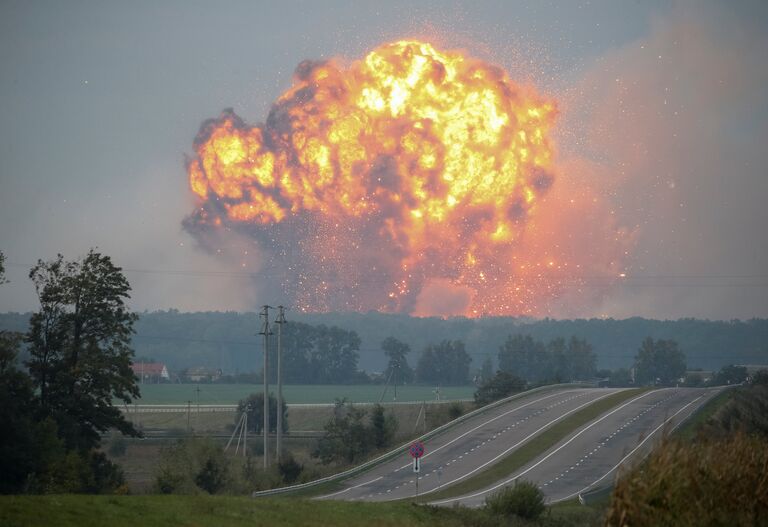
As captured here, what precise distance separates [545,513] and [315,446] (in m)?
67.4

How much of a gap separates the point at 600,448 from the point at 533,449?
6.03 m

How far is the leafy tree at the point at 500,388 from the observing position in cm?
13559

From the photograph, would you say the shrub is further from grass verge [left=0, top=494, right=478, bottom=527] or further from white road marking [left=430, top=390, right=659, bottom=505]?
grass verge [left=0, top=494, right=478, bottom=527]

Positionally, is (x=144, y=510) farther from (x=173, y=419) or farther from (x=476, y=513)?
(x=173, y=419)

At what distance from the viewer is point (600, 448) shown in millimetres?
89250

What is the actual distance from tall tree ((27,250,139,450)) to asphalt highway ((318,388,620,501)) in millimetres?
16706

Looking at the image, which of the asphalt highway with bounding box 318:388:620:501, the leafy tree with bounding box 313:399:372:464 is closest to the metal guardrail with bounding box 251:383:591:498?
the asphalt highway with bounding box 318:388:620:501

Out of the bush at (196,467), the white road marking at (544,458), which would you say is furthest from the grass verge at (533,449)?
the bush at (196,467)

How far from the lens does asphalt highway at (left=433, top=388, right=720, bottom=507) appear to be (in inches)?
2842

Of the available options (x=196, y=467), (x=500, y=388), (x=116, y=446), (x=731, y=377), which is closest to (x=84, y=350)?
(x=196, y=467)

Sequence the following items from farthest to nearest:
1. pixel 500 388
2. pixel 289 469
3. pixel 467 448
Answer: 1. pixel 500 388
2. pixel 467 448
3. pixel 289 469

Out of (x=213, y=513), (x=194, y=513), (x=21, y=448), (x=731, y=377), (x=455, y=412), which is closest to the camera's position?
(x=194, y=513)

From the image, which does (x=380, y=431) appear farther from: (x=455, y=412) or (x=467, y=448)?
(x=455, y=412)

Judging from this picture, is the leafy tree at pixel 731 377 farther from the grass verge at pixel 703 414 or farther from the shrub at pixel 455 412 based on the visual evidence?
the shrub at pixel 455 412
